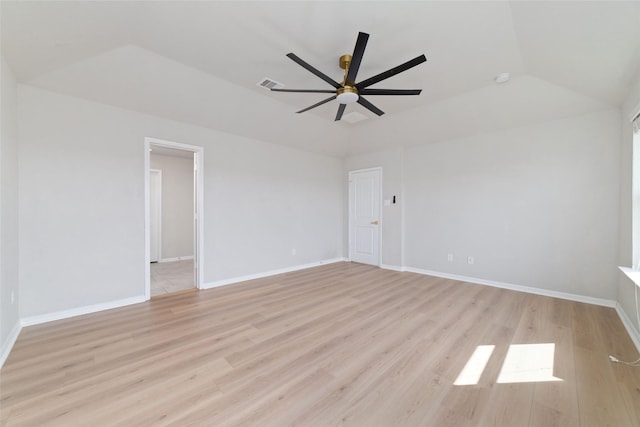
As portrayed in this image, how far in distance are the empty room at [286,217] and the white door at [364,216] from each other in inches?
32.8

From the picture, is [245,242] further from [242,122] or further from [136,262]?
[242,122]

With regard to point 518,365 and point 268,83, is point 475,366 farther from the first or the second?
point 268,83

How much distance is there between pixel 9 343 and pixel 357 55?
13.0 ft

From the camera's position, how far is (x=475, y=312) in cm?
316

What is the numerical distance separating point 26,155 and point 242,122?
2.55 metres

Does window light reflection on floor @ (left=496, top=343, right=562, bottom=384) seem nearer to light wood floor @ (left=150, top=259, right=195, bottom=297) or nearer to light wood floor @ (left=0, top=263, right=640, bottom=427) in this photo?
light wood floor @ (left=0, top=263, right=640, bottom=427)

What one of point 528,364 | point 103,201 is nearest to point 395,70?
point 528,364

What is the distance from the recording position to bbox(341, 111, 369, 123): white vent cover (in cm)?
448

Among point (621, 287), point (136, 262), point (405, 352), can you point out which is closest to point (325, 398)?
point (405, 352)

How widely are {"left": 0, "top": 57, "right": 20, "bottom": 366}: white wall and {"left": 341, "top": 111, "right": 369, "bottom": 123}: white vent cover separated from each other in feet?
13.2

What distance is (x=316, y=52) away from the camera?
2742mm

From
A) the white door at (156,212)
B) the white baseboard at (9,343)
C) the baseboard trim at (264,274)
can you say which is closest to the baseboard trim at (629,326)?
the baseboard trim at (264,274)

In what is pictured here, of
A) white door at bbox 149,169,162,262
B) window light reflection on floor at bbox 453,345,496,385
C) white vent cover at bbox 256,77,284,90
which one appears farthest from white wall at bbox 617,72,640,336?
white door at bbox 149,169,162,262

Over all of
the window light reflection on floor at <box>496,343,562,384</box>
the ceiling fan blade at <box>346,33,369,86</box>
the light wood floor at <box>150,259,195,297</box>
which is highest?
the ceiling fan blade at <box>346,33,369,86</box>
